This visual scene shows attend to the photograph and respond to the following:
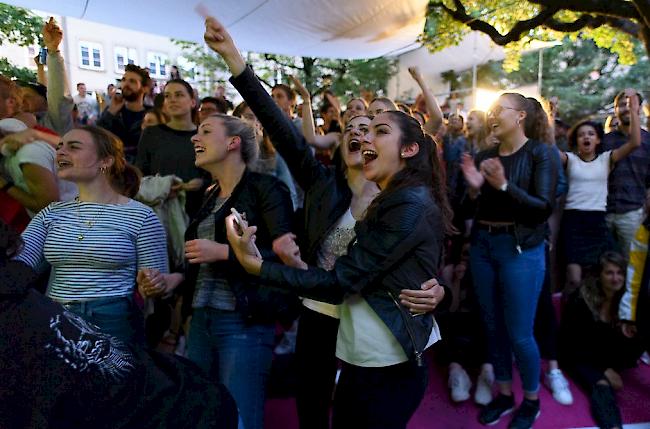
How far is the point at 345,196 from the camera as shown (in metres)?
2.38

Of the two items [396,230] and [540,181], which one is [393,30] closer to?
[540,181]

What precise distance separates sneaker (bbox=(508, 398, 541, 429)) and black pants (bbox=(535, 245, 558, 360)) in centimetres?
76

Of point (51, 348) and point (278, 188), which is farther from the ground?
point (278, 188)

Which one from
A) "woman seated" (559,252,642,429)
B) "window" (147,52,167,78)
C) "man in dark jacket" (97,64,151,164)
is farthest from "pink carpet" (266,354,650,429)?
"window" (147,52,167,78)

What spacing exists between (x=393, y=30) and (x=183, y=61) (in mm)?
12237

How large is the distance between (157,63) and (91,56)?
127 inches

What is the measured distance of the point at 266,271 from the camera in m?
1.70

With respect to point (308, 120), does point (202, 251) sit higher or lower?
lower

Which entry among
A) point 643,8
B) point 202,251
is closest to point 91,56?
point 202,251

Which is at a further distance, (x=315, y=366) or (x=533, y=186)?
(x=533, y=186)

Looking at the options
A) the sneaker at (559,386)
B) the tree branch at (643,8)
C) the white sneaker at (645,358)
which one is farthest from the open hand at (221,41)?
the tree branch at (643,8)

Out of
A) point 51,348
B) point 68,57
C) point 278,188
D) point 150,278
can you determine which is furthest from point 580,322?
point 68,57

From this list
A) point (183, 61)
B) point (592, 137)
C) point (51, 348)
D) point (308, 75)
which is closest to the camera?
point (51, 348)

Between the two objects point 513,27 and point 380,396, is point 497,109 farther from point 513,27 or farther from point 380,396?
point 513,27
